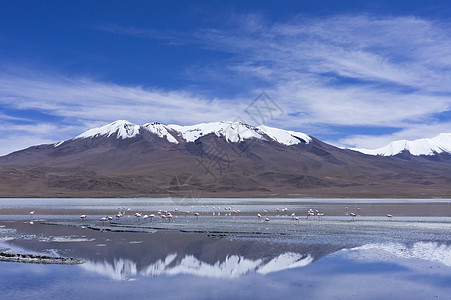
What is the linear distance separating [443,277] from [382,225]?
49.9 feet

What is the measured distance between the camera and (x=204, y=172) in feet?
396

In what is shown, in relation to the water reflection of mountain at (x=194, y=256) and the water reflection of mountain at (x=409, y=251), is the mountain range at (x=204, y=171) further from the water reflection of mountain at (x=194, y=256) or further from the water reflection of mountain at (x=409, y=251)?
the water reflection of mountain at (x=409, y=251)

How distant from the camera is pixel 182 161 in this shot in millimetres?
149500

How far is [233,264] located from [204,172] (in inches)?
4136

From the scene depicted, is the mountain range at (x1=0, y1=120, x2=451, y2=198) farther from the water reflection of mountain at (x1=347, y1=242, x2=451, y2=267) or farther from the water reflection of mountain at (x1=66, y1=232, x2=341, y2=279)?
the water reflection of mountain at (x1=347, y1=242, x2=451, y2=267)

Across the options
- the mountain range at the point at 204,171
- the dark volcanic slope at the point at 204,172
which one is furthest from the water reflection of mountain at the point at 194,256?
the dark volcanic slope at the point at 204,172

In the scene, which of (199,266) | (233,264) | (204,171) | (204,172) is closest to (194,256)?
(199,266)

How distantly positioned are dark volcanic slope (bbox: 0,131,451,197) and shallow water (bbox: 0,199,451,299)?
63550 millimetres

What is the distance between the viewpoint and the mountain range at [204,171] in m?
95.6

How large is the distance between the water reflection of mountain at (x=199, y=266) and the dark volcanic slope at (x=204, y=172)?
228 feet

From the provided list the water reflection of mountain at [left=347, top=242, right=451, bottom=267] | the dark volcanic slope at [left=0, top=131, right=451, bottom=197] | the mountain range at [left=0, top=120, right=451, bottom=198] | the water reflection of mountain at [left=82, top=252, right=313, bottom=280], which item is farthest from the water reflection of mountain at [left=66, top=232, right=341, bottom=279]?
the dark volcanic slope at [left=0, top=131, right=451, bottom=197]

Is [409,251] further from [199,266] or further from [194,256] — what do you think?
[199,266]

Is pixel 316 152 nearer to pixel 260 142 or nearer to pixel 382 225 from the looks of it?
pixel 260 142

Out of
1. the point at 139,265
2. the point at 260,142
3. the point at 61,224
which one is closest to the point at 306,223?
the point at 61,224
